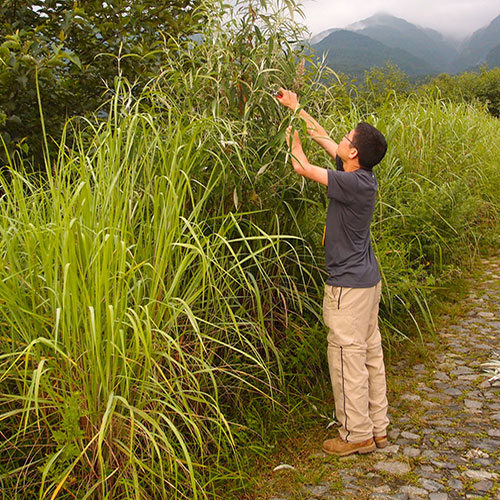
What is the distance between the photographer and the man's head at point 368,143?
288 centimetres

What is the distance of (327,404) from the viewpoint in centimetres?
333

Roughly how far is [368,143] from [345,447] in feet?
5.32

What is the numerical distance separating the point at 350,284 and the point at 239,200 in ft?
2.61

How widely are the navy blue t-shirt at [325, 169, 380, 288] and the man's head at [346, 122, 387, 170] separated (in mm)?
75

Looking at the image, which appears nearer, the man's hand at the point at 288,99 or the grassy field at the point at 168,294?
the grassy field at the point at 168,294

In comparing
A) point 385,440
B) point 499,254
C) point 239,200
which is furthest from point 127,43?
point 499,254

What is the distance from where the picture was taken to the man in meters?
2.85

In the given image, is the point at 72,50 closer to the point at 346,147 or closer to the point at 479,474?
the point at 346,147

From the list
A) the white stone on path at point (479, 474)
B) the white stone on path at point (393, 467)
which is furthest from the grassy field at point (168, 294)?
the white stone on path at point (479, 474)

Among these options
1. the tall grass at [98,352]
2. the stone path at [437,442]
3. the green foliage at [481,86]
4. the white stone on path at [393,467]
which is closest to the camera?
the tall grass at [98,352]

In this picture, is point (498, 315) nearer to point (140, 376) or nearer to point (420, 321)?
point (420, 321)

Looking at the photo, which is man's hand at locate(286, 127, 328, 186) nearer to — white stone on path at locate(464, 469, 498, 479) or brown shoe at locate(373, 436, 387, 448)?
brown shoe at locate(373, 436, 387, 448)

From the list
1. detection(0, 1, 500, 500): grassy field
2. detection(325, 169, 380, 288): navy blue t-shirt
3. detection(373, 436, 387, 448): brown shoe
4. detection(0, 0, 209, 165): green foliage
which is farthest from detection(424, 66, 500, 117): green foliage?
detection(373, 436, 387, 448): brown shoe

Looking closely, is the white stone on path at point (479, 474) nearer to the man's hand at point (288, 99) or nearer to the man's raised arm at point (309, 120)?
the man's raised arm at point (309, 120)
